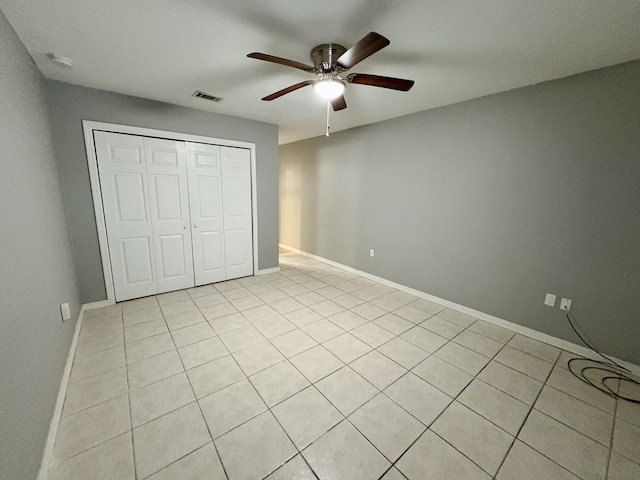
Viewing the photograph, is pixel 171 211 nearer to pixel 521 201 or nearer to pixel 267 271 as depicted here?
pixel 267 271

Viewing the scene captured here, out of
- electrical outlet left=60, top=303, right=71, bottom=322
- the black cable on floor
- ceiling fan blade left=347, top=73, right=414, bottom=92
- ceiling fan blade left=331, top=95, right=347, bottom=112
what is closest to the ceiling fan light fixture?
ceiling fan blade left=347, top=73, right=414, bottom=92

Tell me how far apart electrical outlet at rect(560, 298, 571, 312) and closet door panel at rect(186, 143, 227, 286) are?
408cm

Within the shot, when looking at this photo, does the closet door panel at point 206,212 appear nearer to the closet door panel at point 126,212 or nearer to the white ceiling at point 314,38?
the closet door panel at point 126,212

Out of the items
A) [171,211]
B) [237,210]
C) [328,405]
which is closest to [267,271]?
[237,210]

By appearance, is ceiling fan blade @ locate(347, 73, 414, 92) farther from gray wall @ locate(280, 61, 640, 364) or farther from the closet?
the closet

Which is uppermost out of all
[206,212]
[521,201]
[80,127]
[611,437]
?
[80,127]

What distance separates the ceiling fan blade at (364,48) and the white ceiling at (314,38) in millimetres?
242

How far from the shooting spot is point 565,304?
226cm

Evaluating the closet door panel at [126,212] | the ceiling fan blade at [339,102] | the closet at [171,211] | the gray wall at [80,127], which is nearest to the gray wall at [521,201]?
the ceiling fan blade at [339,102]

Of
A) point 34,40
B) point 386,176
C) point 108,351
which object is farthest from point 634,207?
point 34,40

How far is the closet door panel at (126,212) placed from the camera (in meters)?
2.77

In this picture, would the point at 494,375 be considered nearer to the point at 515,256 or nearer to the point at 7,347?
the point at 515,256

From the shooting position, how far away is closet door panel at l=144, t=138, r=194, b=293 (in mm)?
3043

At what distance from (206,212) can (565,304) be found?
426cm
